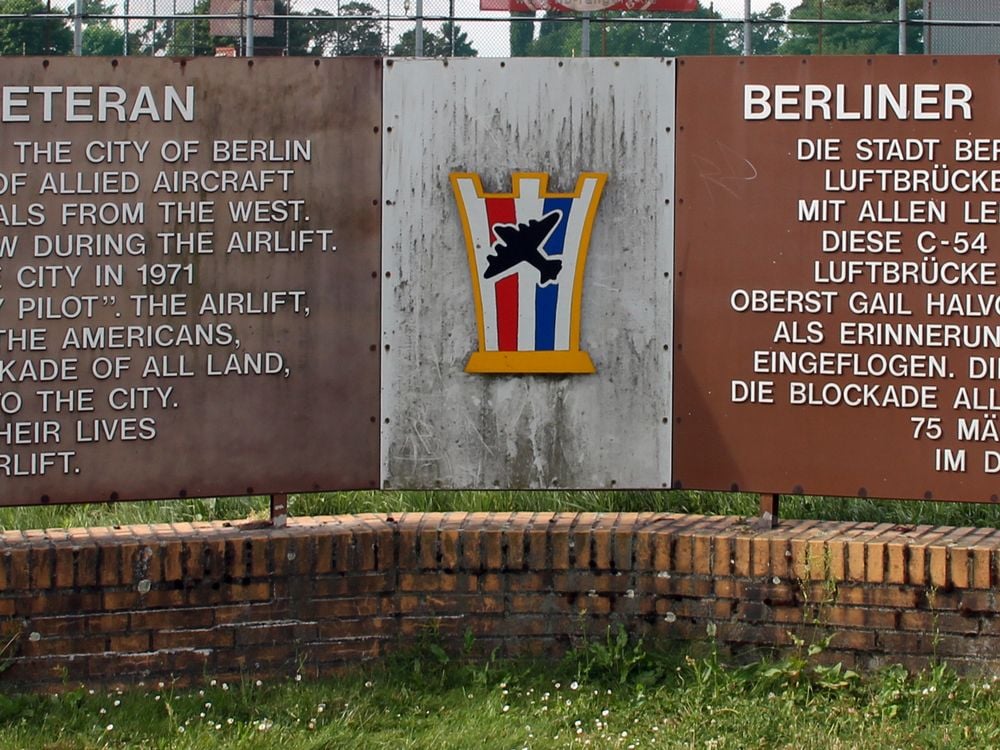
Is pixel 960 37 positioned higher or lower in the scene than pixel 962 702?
higher

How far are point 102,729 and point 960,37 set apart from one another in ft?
35.1

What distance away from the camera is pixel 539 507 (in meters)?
6.73

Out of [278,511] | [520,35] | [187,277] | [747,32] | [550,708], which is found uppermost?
[520,35]

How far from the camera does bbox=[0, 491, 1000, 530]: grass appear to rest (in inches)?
260

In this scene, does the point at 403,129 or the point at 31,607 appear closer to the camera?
the point at 31,607

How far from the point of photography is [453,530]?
198 inches

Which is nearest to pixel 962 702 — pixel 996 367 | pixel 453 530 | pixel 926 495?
pixel 926 495

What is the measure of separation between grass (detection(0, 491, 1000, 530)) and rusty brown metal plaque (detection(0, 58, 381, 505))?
1546mm

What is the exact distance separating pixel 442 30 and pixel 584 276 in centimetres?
766

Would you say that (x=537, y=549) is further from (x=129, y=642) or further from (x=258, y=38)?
(x=258, y=38)

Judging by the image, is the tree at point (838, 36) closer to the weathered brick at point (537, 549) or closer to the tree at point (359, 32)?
the tree at point (359, 32)

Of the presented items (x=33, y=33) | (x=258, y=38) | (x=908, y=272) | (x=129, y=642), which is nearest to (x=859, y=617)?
(x=908, y=272)

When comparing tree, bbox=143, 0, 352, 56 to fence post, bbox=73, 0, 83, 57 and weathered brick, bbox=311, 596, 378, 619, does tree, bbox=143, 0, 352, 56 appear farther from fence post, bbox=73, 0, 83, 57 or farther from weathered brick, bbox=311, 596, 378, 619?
weathered brick, bbox=311, 596, 378, 619

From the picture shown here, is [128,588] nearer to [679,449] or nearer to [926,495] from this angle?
[679,449]
